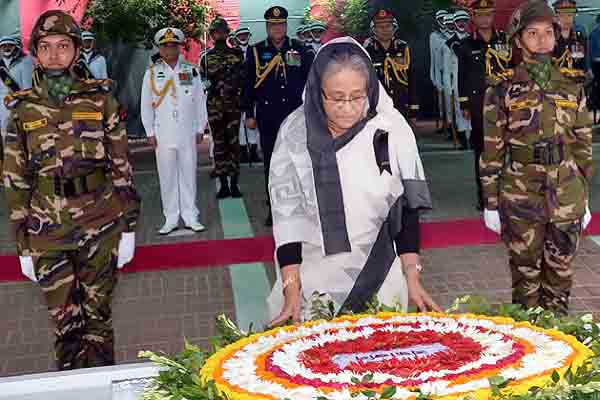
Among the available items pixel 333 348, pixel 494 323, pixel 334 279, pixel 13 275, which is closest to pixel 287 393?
pixel 333 348

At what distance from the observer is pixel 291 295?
3.14 meters

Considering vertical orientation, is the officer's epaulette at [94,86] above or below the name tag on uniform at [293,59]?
above

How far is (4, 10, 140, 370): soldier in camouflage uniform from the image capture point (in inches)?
171

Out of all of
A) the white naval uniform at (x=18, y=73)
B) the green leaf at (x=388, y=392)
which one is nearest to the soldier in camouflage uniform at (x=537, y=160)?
the green leaf at (x=388, y=392)

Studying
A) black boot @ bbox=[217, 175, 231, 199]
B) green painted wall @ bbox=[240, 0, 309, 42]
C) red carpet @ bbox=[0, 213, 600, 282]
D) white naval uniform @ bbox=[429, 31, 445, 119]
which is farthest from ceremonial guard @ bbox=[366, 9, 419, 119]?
white naval uniform @ bbox=[429, 31, 445, 119]

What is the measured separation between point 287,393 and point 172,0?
1251 centimetres

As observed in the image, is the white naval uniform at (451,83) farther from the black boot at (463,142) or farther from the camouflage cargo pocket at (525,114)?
the camouflage cargo pocket at (525,114)

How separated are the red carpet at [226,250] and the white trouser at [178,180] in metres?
0.56

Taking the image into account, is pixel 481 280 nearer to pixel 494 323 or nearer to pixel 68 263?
pixel 68 263

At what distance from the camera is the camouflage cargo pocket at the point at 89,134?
4.38 m

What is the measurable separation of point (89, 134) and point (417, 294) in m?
1.94

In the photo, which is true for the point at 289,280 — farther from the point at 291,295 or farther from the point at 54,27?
the point at 54,27

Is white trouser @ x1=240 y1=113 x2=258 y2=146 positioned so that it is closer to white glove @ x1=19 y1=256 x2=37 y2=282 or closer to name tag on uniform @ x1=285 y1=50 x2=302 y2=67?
name tag on uniform @ x1=285 y1=50 x2=302 y2=67

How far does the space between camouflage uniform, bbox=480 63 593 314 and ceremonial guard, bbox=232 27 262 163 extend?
7.09 metres
